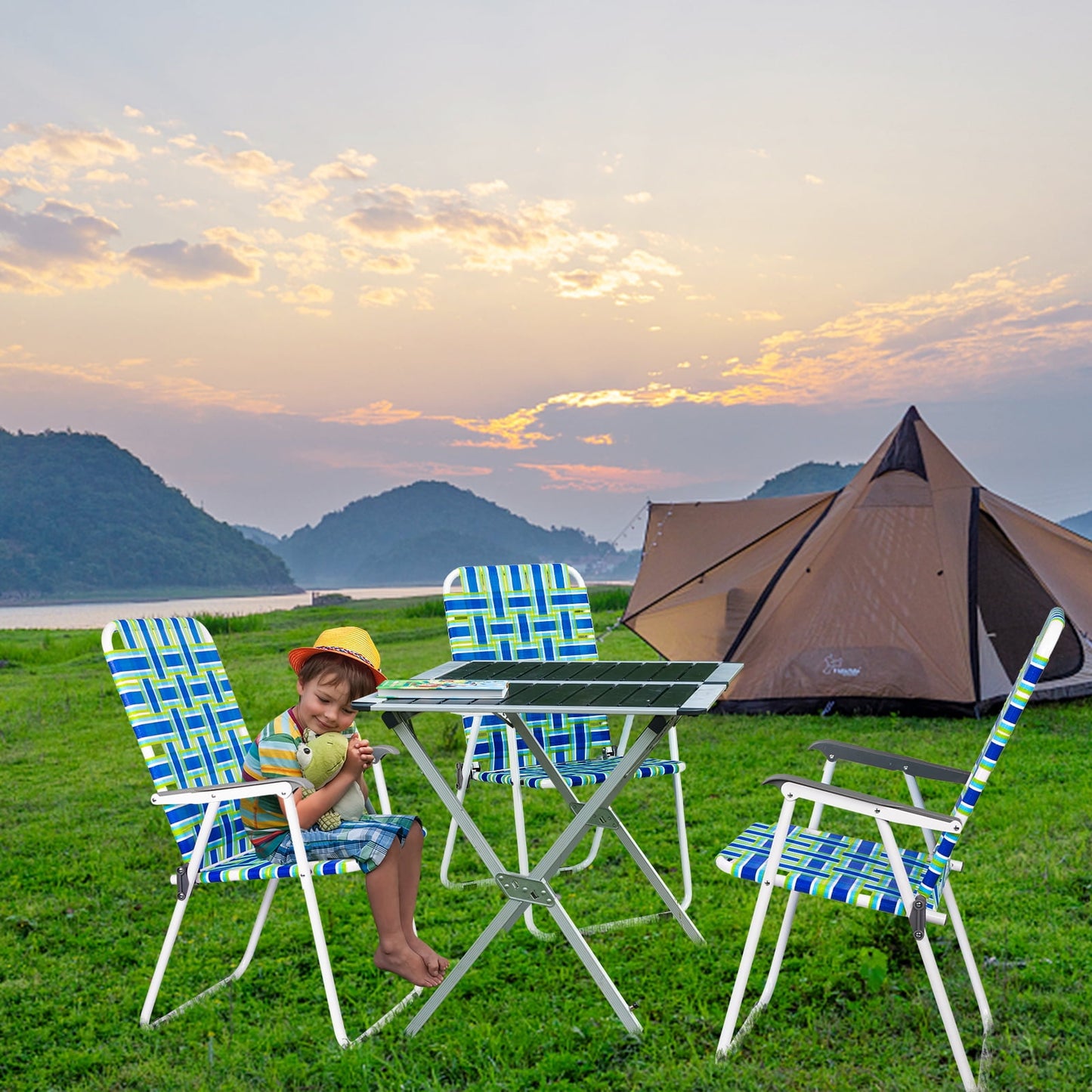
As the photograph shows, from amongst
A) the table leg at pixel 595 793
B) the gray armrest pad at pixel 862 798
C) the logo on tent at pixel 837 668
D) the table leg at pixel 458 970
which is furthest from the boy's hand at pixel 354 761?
the logo on tent at pixel 837 668

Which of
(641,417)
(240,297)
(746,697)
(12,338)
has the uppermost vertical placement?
(12,338)

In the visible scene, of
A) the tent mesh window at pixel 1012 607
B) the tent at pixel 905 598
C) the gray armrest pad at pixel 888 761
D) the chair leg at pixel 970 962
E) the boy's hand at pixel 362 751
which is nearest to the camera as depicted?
the chair leg at pixel 970 962

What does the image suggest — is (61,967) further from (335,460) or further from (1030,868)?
(335,460)

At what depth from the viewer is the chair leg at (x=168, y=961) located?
2.60 m

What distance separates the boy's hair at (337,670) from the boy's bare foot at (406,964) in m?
0.72

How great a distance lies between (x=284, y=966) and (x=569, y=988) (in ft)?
3.18

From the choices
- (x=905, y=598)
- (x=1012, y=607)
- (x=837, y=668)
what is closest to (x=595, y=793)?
(x=837, y=668)

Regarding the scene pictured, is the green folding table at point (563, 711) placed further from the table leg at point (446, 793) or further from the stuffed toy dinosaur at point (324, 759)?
the stuffed toy dinosaur at point (324, 759)

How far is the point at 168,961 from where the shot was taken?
2891 mm

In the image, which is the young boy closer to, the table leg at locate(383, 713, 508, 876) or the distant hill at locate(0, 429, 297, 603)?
the table leg at locate(383, 713, 508, 876)

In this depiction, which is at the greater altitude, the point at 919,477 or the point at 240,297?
the point at 240,297

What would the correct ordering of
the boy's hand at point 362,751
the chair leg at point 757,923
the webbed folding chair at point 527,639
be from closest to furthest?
the chair leg at point 757,923, the boy's hand at point 362,751, the webbed folding chair at point 527,639

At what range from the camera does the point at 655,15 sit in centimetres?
927

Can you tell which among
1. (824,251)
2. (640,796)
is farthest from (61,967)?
(824,251)
